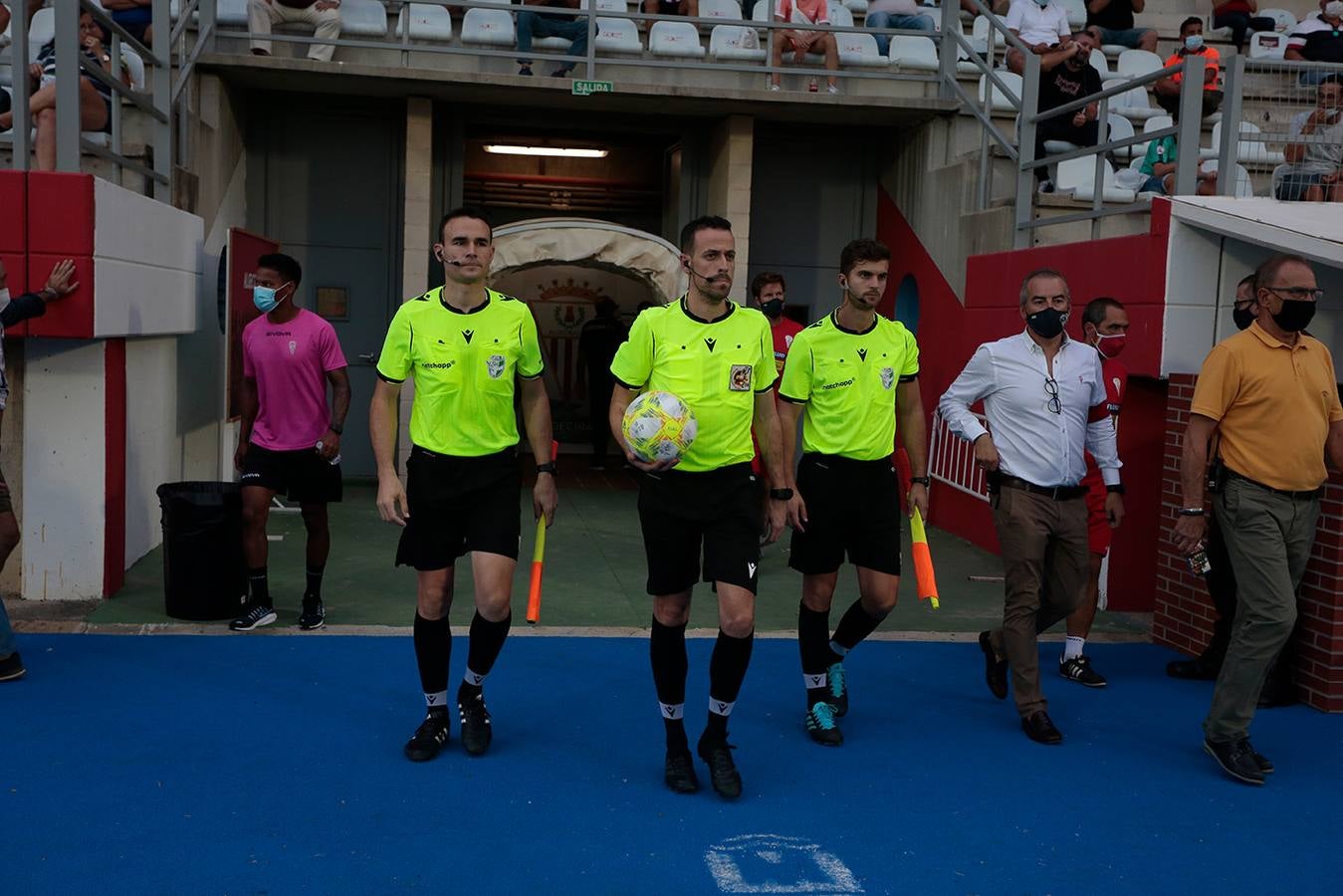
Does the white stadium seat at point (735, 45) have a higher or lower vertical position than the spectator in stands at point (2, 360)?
higher

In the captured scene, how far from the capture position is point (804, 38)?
12938mm

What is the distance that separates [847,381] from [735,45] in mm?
8448

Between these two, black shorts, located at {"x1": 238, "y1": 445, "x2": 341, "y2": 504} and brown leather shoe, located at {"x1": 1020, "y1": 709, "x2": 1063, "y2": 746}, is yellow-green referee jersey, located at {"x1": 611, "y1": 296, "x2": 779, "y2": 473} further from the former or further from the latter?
black shorts, located at {"x1": 238, "y1": 445, "x2": 341, "y2": 504}

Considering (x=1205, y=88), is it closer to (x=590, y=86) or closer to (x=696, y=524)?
(x=590, y=86)

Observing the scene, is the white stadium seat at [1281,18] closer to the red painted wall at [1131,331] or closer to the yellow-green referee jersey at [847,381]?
the red painted wall at [1131,331]

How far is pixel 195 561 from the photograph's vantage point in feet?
24.0

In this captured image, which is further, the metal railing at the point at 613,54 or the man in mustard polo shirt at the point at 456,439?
the metal railing at the point at 613,54

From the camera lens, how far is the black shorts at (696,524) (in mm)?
4812

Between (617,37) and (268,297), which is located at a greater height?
(617,37)

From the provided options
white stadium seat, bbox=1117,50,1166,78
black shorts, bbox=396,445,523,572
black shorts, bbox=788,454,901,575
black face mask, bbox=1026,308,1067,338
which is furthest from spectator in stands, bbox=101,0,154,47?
white stadium seat, bbox=1117,50,1166,78

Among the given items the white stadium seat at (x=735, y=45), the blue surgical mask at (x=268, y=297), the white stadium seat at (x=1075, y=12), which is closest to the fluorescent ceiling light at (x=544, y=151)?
the white stadium seat at (x=735, y=45)

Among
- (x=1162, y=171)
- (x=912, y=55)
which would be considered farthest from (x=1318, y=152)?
(x=912, y=55)

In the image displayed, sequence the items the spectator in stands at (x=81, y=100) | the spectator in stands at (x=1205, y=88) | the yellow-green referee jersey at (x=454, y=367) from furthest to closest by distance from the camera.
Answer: the spectator in stands at (x=1205, y=88) → the spectator in stands at (x=81, y=100) → the yellow-green referee jersey at (x=454, y=367)

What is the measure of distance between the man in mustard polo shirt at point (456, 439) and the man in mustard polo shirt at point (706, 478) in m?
0.54
